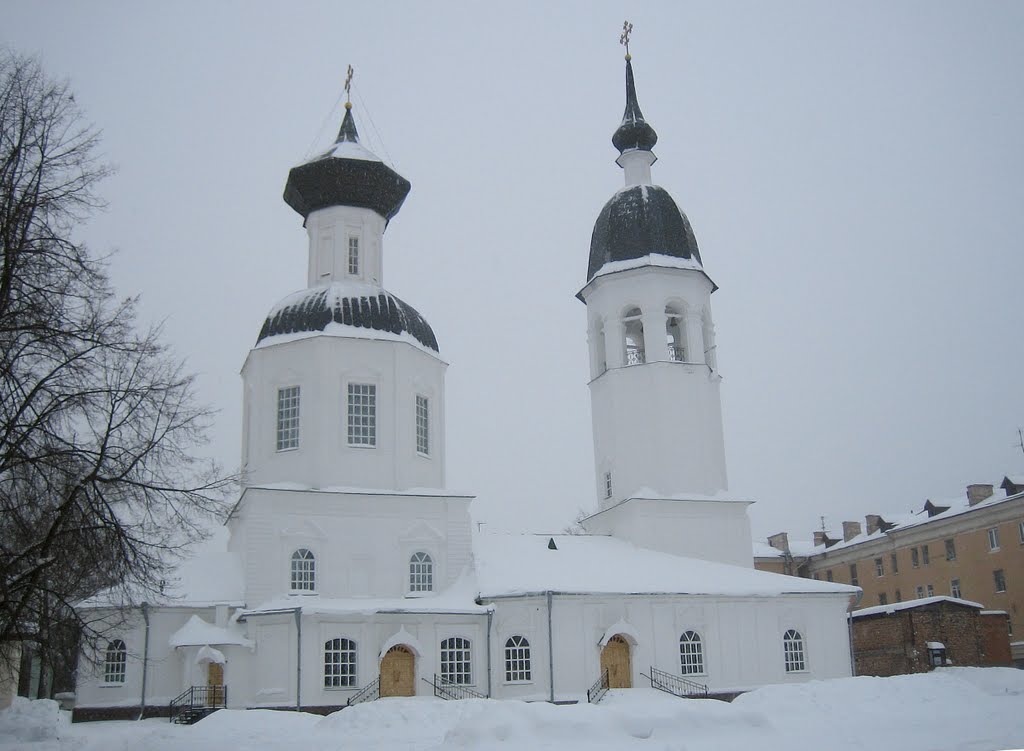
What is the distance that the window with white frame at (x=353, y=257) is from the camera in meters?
29.6

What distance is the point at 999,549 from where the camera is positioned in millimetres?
40531

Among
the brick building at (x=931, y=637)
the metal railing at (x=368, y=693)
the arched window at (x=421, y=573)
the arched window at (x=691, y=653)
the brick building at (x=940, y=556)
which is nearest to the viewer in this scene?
the metal railing at (x=368, y=693)

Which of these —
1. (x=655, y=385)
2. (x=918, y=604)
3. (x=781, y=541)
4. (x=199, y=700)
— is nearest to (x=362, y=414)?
(x=199, y=700)

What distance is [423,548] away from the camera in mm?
25875

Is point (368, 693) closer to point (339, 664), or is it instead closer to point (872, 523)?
point (339, 664)

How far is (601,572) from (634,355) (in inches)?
313

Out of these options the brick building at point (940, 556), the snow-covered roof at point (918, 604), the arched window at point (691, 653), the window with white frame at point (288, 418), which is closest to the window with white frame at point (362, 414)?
the window with white frame at point (288, 418)

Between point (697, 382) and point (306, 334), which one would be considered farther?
point (697, 382)

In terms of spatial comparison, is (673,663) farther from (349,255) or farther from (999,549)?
(999,549)

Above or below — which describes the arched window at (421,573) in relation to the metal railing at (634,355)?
below

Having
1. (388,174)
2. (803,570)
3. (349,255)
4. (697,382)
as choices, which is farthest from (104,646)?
(803,570)

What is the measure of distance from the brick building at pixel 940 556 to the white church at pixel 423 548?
15971 millimetres

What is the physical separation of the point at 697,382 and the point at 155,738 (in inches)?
759

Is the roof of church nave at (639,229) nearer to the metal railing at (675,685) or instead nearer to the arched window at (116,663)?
the metal railing at (675,685)
